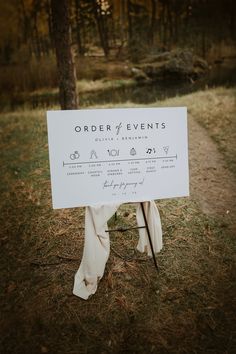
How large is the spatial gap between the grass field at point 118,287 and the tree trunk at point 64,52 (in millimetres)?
1897

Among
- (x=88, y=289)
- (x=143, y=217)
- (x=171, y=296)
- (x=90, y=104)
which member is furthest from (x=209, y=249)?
(x=90, y=104)

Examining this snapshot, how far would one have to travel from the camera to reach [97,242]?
247cm

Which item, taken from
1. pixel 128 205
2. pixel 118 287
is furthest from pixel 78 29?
pixel 118 287

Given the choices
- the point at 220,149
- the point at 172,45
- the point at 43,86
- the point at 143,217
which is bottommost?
the point at 220,149

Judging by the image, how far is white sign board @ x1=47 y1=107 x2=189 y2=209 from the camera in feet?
7.16

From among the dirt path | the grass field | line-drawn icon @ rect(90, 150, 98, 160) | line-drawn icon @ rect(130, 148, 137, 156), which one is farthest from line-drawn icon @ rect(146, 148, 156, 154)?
the dirt path

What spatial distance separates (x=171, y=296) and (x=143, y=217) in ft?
2.43

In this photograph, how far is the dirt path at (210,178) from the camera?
154 inches

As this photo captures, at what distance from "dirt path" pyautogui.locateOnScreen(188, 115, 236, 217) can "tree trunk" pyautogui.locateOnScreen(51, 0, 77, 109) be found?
240cm

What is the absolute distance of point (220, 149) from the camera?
5.20 m

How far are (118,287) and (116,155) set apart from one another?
125 cm

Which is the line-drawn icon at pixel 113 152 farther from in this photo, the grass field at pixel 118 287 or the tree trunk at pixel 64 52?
the tree trunk at pixel 64 52

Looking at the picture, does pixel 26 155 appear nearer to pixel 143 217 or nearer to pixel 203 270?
pixel 143 217

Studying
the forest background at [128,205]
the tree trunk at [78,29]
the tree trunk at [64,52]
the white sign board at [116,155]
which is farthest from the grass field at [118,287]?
the tree trunk at [78,29]
